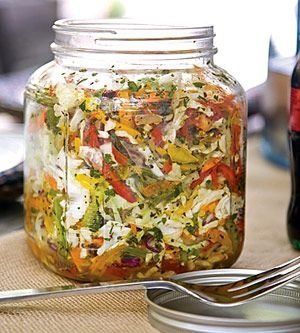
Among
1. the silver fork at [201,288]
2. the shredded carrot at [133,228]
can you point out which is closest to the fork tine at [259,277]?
the silver fork at [201,288]

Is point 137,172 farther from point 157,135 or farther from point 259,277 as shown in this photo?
point 259,277

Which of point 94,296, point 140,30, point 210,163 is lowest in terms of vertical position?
point 94,296

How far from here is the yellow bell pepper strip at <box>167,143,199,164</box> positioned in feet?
2.61

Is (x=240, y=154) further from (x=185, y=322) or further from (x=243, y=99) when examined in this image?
(x=185, y=322)

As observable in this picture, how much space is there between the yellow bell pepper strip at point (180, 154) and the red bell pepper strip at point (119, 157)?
0.13 feet

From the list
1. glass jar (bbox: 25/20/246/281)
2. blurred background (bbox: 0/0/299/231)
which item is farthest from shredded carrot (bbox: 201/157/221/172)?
blurred background (bbox: 0/0/299/231)

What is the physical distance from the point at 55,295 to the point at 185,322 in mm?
120

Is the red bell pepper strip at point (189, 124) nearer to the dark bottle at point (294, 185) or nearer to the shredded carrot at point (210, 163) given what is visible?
the shredded carrot at point (210, 163)

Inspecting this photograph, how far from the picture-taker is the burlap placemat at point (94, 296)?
73 cm

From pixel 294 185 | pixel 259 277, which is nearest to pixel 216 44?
pixel 294 185

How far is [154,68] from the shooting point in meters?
0.83

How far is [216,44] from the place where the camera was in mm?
2391

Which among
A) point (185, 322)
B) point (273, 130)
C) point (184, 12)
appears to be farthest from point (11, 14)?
point (185, 322)

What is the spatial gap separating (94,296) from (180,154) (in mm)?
146
